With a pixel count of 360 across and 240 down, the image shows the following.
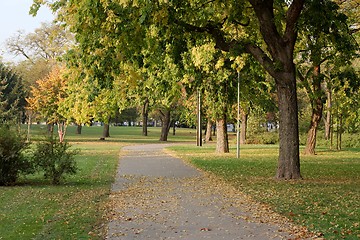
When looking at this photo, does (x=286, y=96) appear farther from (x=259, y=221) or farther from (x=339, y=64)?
(x=259, y=221)

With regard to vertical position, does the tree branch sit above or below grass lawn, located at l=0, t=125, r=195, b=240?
above

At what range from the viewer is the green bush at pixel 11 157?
1619cm

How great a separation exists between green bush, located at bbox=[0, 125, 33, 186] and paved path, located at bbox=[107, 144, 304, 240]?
2822 millimetres

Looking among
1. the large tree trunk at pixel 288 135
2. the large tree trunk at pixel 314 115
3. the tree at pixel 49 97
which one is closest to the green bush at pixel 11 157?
the large tree trunk at pixel 288 135

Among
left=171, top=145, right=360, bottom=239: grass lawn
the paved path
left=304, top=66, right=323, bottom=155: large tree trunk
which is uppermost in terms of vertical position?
left=304, top=66, right=323, bottom=155: large tree trunk

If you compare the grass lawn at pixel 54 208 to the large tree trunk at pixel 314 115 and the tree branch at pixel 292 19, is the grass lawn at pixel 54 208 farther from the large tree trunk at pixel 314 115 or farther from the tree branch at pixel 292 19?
the large tree trunk at pixel 314 115

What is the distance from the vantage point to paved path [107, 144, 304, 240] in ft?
30.0

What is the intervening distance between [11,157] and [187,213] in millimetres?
7019

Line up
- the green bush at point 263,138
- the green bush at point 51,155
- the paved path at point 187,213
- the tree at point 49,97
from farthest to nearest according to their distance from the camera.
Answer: the green bush at point 263,138 → the tree at point 49,97 → the green bush at point 51,155 → the paved path at point 187,213

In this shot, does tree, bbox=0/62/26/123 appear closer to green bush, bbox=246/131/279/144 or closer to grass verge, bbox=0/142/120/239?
green bush, bbox=246/131/279/144

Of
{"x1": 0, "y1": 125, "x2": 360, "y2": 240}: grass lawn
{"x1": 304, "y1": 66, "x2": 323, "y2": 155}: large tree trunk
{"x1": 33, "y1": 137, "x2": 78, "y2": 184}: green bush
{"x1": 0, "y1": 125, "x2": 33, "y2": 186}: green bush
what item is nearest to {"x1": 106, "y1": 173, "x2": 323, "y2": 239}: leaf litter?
{"x1": 0, "y1": 125, "x2": 360, "y2": 240}: grass lawn

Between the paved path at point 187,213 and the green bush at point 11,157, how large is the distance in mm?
2822

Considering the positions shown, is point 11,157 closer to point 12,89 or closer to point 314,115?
point 314,115

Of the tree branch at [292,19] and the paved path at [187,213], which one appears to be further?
the tree branch at [292,19]
